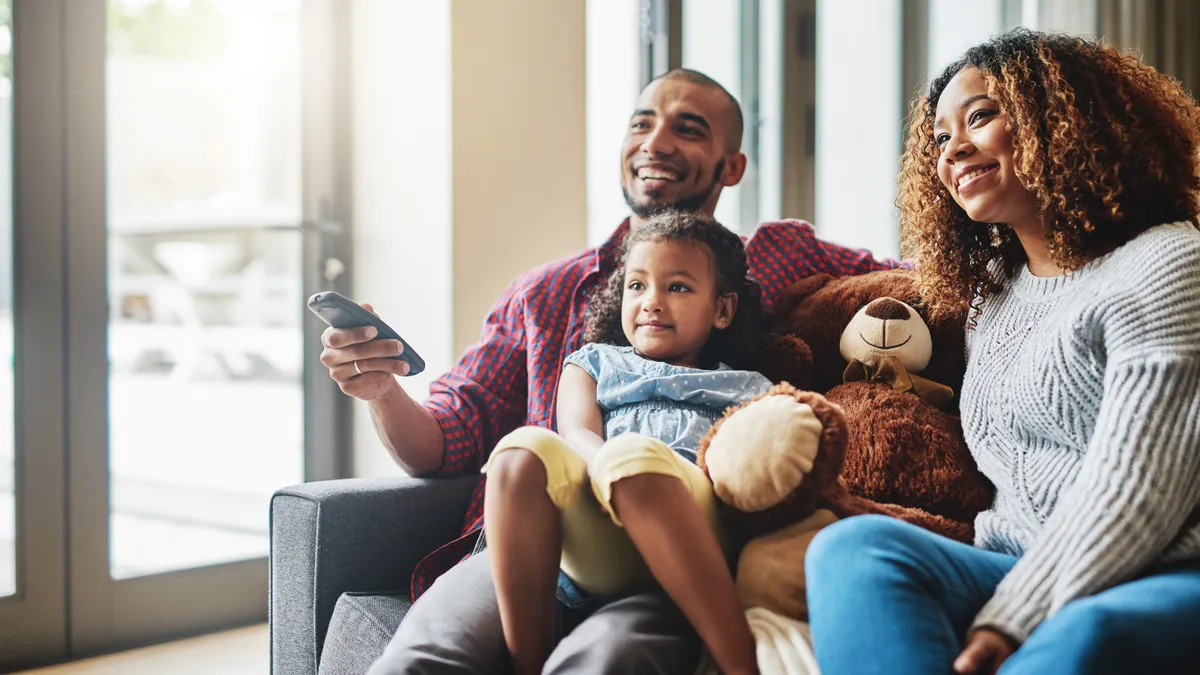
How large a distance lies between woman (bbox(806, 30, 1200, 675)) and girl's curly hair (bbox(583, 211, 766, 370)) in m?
0.27

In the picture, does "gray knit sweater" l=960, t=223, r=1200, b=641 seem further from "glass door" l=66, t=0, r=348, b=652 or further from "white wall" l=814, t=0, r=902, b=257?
"white wall" l=814, t=0, r=902, b=257

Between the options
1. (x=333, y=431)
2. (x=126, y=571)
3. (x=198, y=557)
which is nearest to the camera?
(x=126, y=571)

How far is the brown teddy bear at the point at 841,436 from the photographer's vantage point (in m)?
1.10

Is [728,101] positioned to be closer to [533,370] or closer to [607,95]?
[533,370]

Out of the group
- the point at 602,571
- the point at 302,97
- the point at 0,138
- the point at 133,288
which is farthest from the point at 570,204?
the point at 602,571

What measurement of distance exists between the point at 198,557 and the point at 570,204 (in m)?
1.25

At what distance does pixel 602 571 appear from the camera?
3.70 ft

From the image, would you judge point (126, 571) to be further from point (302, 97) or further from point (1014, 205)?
point (1014, 205)

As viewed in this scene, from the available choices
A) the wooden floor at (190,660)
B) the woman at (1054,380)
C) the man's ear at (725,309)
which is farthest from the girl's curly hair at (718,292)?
the wooden floor at (190,660)

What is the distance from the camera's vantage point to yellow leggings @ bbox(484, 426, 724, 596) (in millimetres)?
1056

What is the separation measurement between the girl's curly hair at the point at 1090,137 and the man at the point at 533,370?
0.57m

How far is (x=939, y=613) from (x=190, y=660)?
1727 mm

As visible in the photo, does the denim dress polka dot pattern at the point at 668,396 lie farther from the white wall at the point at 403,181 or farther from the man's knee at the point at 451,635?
the white wall at the point at 403,181

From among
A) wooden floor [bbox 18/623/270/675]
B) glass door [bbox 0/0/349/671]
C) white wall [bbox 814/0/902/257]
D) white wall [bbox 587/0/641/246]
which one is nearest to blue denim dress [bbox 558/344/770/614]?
wooden floor [bbox 18/623/270/675]
